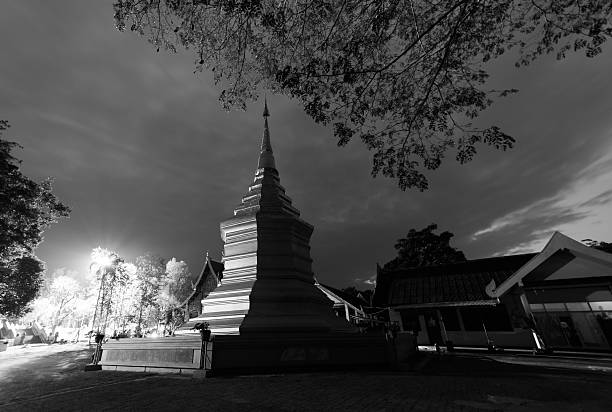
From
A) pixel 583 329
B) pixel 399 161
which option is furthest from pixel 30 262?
pixel 583 329

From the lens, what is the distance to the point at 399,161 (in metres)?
6.58

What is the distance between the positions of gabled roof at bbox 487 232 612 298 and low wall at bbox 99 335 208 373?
57.9ft

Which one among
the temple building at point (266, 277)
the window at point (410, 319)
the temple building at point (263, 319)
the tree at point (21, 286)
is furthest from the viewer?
the tree at point (21, 286)

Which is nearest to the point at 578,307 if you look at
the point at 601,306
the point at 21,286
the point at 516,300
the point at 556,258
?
the point at 601,306

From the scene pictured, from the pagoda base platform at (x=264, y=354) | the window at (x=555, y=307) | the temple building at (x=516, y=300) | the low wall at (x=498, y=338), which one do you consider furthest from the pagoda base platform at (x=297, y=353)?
the low wall at (x=498, y=338)

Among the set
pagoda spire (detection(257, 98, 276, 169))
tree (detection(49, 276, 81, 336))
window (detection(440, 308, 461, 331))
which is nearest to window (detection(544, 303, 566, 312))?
window (detection(440, 308, 461, 331))

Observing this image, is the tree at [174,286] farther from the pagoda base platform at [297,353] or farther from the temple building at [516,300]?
the pagoda base platform at [297,353]

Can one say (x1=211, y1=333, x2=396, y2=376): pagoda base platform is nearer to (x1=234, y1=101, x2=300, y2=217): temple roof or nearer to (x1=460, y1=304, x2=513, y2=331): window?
(x1=234, y1=101, x2=300, y2=217): temple roof

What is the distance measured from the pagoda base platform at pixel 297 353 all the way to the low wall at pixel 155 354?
1.27 ft

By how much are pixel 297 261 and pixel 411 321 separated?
1651 centimetres

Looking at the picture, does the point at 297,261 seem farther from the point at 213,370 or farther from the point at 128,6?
the point at 128,6

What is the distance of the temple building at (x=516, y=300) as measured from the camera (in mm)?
15672

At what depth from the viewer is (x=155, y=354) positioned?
6688mm

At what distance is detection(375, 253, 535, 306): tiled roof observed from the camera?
20047 millimetres
